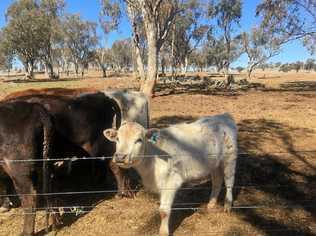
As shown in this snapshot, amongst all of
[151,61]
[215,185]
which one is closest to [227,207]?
[215,185]

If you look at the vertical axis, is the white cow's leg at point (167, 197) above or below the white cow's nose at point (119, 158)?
below

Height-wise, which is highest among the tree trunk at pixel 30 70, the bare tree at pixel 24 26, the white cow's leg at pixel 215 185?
the bare tree at pixel 24 26

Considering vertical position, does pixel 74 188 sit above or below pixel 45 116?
below

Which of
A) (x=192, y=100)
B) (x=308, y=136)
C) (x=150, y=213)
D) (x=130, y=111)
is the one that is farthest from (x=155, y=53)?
(x=150, y=213)

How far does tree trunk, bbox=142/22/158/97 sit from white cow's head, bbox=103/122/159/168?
12703mm

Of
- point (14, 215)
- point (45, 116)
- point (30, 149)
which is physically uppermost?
point (45, 116)

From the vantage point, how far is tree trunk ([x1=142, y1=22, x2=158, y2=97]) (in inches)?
663

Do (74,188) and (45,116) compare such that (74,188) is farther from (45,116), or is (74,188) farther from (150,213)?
(45,116)

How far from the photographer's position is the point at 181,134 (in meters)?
4.74

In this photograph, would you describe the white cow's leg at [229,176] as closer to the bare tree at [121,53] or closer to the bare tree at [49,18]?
the bare tree at [49,18]

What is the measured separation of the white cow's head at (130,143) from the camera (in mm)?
3768

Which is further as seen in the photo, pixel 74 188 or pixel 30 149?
pixel 74 188

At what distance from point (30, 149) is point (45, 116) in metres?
0.43

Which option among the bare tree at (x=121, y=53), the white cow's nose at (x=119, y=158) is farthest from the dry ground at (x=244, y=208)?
the bare tree at (x=121, y=53)
